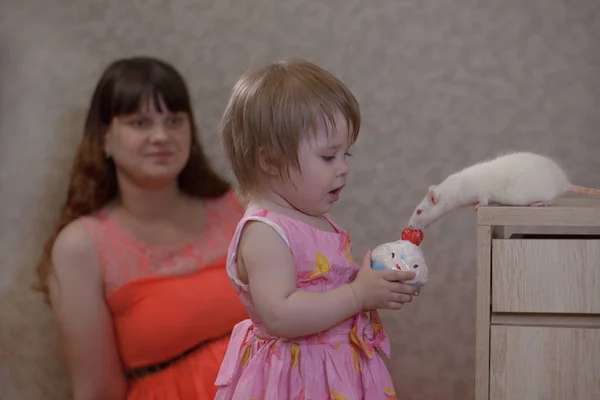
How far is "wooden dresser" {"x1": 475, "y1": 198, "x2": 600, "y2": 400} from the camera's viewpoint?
1170 millimetres

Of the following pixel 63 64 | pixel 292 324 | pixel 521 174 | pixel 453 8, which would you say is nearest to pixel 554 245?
pixel 521 174

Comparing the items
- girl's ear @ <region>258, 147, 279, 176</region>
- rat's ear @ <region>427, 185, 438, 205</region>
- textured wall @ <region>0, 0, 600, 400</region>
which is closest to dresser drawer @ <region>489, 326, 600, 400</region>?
rat's ear @ <region>427, 185, 438, 205</region>

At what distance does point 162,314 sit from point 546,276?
2.81 ft

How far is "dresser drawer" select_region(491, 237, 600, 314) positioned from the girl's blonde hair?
296 mm

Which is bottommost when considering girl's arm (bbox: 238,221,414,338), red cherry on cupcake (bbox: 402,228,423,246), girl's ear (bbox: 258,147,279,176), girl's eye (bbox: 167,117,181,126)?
girl's arm (bbox: 238,221,414,338)

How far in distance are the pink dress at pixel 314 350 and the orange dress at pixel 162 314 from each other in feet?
1.80

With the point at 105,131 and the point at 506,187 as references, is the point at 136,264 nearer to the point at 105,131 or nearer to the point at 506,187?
the point at 105,131

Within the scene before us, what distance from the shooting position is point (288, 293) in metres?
1.08

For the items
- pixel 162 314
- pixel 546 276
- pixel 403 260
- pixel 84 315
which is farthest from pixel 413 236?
pixel 84 315

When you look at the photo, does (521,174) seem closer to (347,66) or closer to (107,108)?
(347,66)

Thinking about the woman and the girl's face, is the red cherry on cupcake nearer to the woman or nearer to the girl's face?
the girl's face

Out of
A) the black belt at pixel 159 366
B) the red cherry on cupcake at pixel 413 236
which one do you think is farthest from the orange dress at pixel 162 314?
the red cherry on cupcake at pixel 413 236

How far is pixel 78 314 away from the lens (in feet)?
5.65

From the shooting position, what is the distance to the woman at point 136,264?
172cm
